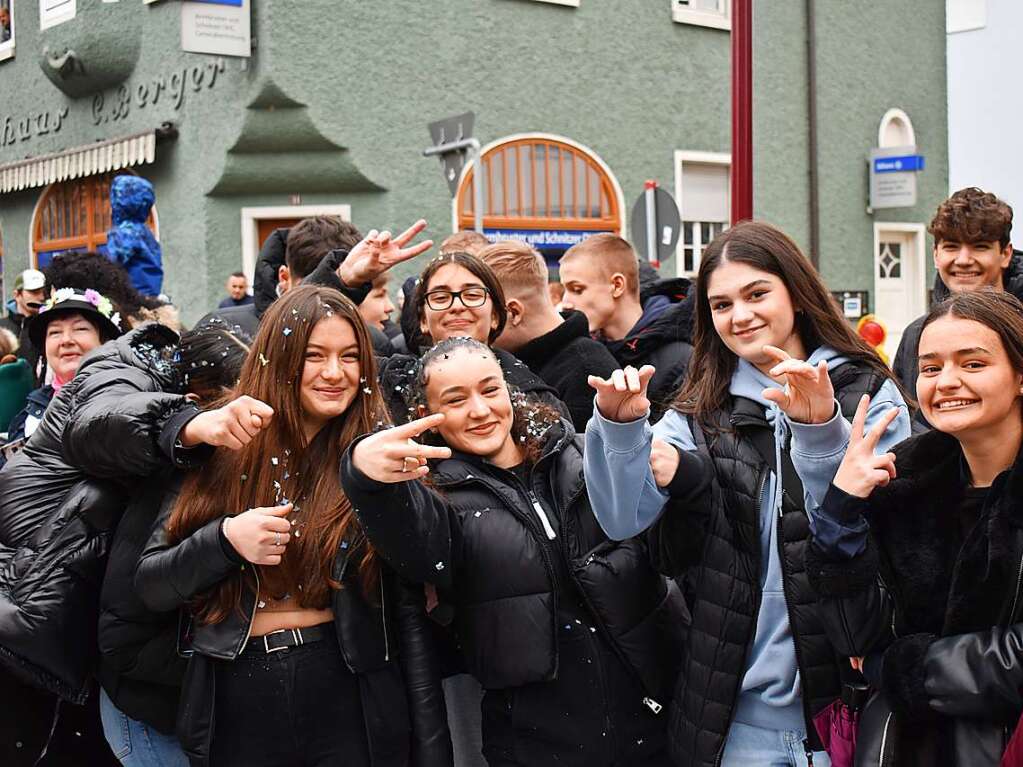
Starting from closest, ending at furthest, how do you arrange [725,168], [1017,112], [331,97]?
[1017,112], [331,97], [725,168]

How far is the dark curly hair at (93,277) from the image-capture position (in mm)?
3891

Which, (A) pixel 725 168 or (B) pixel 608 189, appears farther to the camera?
(A) pixel 725 168

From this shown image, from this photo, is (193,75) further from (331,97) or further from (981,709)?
(981,709)

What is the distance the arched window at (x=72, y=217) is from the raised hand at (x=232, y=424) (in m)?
12.4

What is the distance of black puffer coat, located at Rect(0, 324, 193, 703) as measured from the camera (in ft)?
8.99

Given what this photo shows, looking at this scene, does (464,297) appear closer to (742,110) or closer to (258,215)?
(742,110)

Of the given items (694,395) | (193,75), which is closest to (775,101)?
(193,75)

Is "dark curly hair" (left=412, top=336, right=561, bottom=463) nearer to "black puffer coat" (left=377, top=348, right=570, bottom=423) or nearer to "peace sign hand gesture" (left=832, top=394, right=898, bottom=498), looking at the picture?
"black puffer coat" (left=377, top=348, right=570, bottom=423)

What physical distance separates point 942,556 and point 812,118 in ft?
49.1

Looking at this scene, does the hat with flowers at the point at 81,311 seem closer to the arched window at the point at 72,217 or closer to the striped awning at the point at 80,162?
the striped awning at the point at 80,162

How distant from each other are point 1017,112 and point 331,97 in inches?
271

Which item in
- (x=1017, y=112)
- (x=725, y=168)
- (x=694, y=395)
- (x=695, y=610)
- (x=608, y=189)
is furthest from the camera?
(x=725, y=168)

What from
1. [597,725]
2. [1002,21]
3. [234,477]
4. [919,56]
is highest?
[919,56]

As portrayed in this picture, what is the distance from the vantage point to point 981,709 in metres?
2.09
